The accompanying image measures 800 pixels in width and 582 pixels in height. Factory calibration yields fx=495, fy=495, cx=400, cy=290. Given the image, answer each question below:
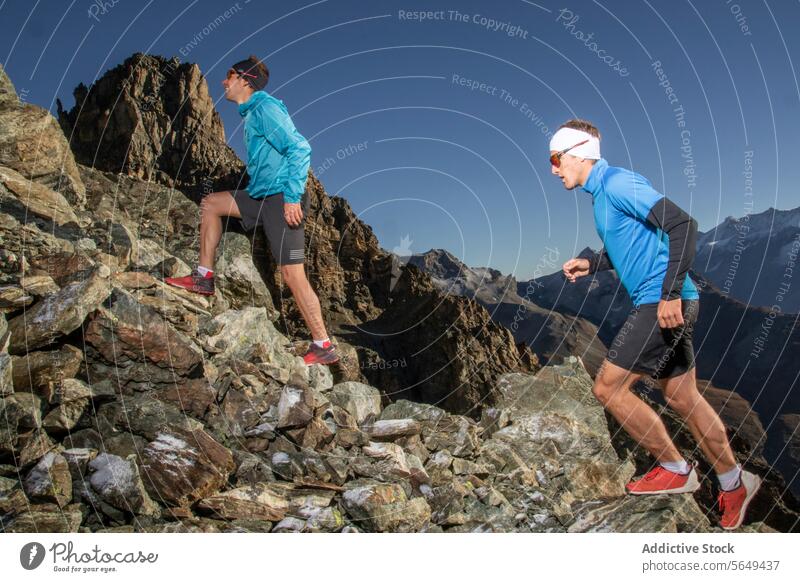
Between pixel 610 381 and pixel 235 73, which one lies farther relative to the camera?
pixel 235 73

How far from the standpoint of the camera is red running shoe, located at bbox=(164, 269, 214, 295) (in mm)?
5684

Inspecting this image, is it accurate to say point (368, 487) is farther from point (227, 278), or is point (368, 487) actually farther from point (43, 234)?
point (43, 234)

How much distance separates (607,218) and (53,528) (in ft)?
15.6

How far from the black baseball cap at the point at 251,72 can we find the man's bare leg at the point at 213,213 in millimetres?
1103

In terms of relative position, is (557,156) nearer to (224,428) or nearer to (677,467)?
(677,467)

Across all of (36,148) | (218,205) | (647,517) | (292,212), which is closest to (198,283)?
(218,205)

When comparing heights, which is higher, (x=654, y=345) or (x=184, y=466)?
(x=654, y=345)

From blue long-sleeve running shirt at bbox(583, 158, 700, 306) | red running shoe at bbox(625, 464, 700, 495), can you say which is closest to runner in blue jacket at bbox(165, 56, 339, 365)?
blue long-sleeve running shirt at bbox(583, 158, 700, 306)

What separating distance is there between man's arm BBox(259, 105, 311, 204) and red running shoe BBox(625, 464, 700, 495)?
13.0ft

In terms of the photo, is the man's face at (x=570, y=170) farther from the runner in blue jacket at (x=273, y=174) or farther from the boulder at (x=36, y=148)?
the boulder at (x=36, y=148)

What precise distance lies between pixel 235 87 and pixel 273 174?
95 centimetres

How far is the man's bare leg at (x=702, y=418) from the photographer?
388cm

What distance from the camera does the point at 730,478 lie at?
12.8 ft
